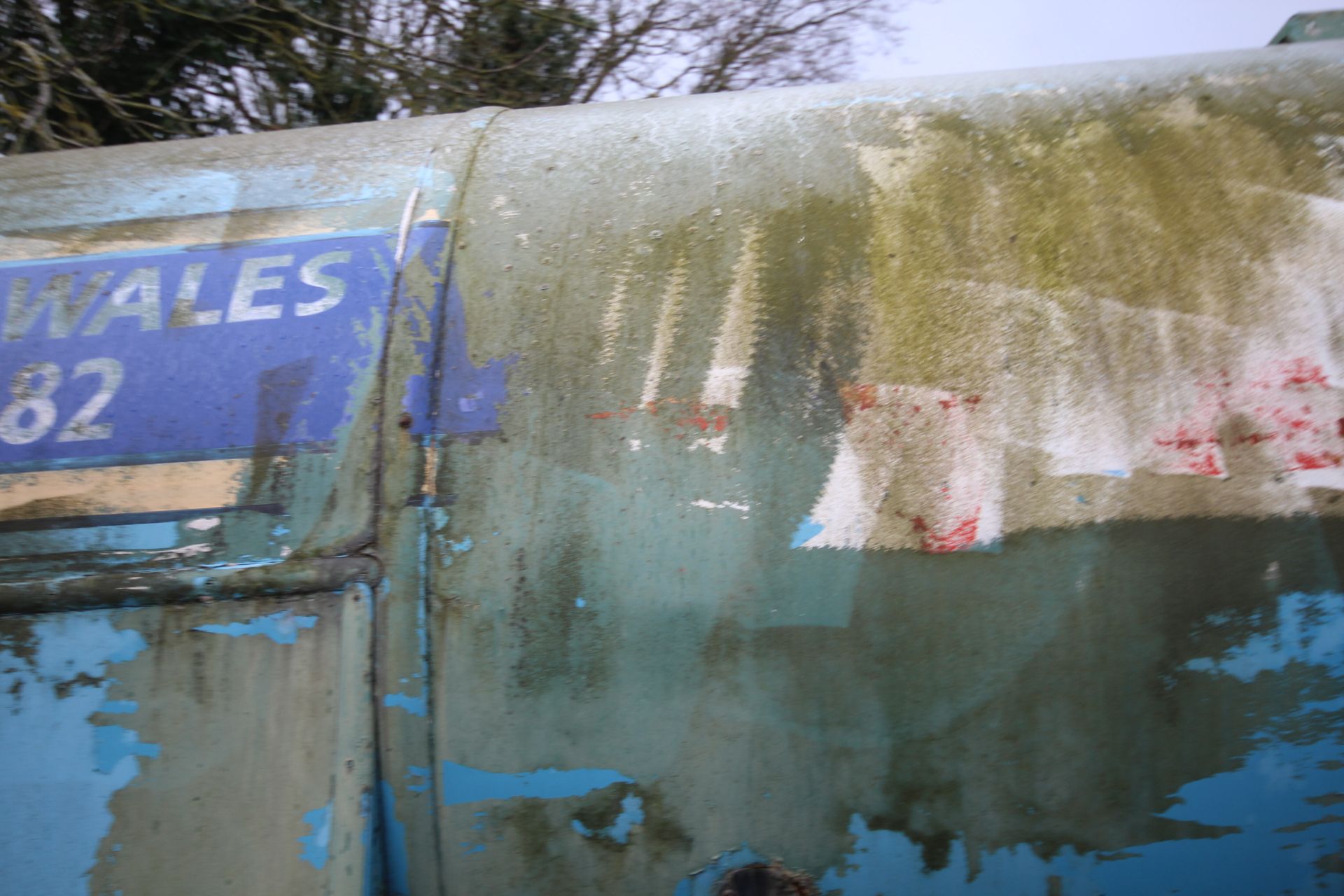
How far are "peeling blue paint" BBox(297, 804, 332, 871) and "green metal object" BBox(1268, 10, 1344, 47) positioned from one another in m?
2.09

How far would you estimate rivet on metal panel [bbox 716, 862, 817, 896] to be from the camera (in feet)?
4.15

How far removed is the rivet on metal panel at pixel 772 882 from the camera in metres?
1.26

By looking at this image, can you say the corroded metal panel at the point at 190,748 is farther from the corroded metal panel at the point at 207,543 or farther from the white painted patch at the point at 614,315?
the white painted patch at the point at 614,315

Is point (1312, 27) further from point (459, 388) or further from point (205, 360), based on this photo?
point (205, 360)

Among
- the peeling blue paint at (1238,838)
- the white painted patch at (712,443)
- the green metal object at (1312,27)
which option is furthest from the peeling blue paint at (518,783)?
the green metal object at (1312,27)

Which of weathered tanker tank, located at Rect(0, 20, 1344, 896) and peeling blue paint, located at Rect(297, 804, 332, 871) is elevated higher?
weathered tanker tank, located at Rect(0, 20, 1344, 896)

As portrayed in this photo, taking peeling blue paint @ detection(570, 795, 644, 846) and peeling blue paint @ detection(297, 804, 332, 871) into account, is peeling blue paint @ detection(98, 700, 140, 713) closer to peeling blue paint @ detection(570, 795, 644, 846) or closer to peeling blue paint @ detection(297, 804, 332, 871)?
peeling blue paint @ detection(297, 804, 332, 871)

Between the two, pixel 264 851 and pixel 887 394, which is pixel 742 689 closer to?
pixel 887 394

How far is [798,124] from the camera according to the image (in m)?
1.57

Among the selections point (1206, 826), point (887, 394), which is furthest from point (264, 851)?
point (1206, 826)

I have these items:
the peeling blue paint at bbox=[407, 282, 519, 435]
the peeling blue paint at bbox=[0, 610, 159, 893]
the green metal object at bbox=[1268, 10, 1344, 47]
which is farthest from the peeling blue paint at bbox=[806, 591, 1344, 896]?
the green metal object at bbox=[1268, 10, 1344, 47]

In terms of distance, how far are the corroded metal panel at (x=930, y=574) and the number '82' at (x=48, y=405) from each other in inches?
20.8

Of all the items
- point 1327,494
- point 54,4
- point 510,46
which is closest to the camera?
point 1327,494

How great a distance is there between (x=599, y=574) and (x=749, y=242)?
557 mm
